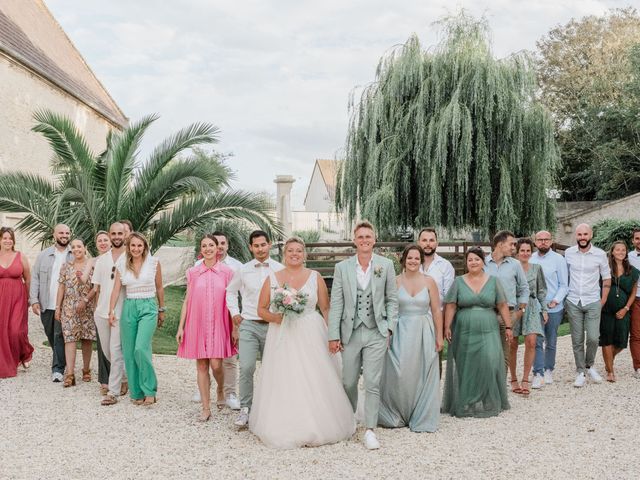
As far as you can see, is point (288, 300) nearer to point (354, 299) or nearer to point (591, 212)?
point (354, 299)

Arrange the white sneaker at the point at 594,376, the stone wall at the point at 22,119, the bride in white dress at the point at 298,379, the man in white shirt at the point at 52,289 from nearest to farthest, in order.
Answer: the bride in white dress at the point at 298,379, the white sneaker at the point at 594,376, the man in white shirt at the point at 52,289, the stone wall at the point at 22,119

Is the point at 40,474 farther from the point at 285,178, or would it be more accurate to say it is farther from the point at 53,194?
the point at 285,178

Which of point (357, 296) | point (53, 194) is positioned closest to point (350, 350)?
point (357, 296)

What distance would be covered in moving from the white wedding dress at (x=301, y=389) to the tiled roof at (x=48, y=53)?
1400 centimetres

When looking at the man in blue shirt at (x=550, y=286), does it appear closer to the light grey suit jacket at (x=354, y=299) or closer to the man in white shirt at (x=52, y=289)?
the light grey suit jacket at (x=354, y=299)

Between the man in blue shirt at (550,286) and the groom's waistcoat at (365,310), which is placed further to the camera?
the man in blue shirt at (550,286)

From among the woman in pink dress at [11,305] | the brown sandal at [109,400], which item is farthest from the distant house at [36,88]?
the brown sandal at [109,400]

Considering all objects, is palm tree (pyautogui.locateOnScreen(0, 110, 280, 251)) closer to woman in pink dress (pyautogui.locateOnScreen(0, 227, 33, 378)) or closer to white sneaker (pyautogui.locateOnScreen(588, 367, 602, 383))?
woman in pink dress (pyautogui.locateOnScreen(0, 227, 33, 378))

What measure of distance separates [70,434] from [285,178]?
615 inches

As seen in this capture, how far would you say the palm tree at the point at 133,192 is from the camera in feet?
34.9

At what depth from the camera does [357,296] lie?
5504 mm

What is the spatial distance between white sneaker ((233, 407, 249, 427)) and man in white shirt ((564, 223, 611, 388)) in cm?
407

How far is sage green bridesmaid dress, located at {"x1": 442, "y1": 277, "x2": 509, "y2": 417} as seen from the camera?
6.27 metres

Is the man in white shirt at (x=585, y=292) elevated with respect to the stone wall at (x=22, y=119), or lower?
lower
